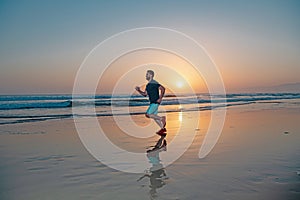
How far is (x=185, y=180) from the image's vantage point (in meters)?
5.07

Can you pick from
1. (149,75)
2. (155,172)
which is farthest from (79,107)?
(155,172)

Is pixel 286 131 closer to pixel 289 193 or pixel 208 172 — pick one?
pixel 208 172

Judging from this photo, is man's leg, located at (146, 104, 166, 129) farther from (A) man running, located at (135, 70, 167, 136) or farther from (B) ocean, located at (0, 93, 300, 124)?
(B) ocean, located at (0, 93, 300, 124)

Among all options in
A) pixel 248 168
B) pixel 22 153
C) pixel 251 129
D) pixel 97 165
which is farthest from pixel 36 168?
pixel 251 129

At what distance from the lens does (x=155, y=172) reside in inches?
223

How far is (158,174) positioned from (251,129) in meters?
6.82

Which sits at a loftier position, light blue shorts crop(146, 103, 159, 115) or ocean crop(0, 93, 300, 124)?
ocean crop(0, 93, 300, 124)

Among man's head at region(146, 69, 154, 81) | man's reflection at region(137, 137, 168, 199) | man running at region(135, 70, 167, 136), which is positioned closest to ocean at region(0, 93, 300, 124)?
man running at region(135, 70, 167, 136)

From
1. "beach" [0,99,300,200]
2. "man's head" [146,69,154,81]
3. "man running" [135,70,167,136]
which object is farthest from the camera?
"man running" [135,70,167,136]

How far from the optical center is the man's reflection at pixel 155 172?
4.77 m

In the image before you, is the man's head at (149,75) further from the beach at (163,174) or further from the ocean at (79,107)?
the ocean at (79,107)

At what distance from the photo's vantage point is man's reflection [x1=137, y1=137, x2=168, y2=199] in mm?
4773

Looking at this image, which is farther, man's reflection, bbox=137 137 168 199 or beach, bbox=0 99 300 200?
man's reflection, bbox=137 137 168 199

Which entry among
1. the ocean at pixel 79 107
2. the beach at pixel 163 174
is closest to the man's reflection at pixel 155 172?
the beach at pixel 163 174
